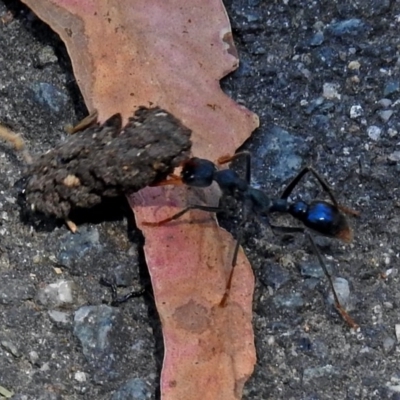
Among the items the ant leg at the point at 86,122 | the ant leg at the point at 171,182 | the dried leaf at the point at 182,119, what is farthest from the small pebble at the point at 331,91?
the ant leg at the point at 86,122

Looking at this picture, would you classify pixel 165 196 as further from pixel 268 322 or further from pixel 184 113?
pixel 268 322

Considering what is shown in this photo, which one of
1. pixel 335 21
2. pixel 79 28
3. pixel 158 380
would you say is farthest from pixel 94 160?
pixel 335 21

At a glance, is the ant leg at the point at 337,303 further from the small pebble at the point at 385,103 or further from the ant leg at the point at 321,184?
the small pebble at the point at 385,103

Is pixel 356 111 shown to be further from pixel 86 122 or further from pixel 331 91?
pixel 86 122

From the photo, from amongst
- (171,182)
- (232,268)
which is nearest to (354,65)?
(171,182)

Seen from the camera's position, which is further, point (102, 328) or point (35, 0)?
point (35, 0)

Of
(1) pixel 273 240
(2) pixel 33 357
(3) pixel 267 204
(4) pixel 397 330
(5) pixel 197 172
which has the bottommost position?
(4) pixel 397 330
